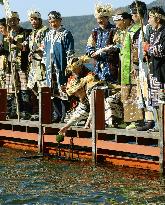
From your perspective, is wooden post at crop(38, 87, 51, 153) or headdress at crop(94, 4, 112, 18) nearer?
headdress at crop(94, 4, 112, 18)

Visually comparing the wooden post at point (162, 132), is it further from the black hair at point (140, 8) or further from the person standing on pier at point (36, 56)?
the person standing on pier at point (36, 56)

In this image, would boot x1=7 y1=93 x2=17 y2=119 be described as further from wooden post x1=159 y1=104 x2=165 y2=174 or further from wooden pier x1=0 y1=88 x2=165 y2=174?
wooden post x1=159 y1=104 x2=165 y2=174

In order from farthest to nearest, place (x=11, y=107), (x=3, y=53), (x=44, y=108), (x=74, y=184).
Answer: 1. (x=11, y=107)
2. (x=3, y=53)
3. (x=44, y=108)
4. (x=74, y=184)

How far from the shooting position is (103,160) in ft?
47.8

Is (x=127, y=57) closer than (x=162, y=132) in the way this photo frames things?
No

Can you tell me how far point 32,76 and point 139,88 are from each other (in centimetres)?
390

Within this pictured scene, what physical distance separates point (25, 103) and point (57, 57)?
195 cm

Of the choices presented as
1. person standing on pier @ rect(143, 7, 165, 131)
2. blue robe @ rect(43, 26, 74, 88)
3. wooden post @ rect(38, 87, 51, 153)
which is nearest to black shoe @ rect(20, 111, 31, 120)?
blue robe @ rect(43, 26, 74, 88)

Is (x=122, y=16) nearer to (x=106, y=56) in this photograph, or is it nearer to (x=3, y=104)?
(x=106, y=56)

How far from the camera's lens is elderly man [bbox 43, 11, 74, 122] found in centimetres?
1591

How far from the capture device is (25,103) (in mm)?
17734

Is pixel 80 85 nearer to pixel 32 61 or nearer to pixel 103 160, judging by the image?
pixel 103 160

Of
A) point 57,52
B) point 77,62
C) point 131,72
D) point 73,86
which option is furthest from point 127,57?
point 57,52

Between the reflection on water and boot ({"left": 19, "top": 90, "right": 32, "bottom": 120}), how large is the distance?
2.58 metres
